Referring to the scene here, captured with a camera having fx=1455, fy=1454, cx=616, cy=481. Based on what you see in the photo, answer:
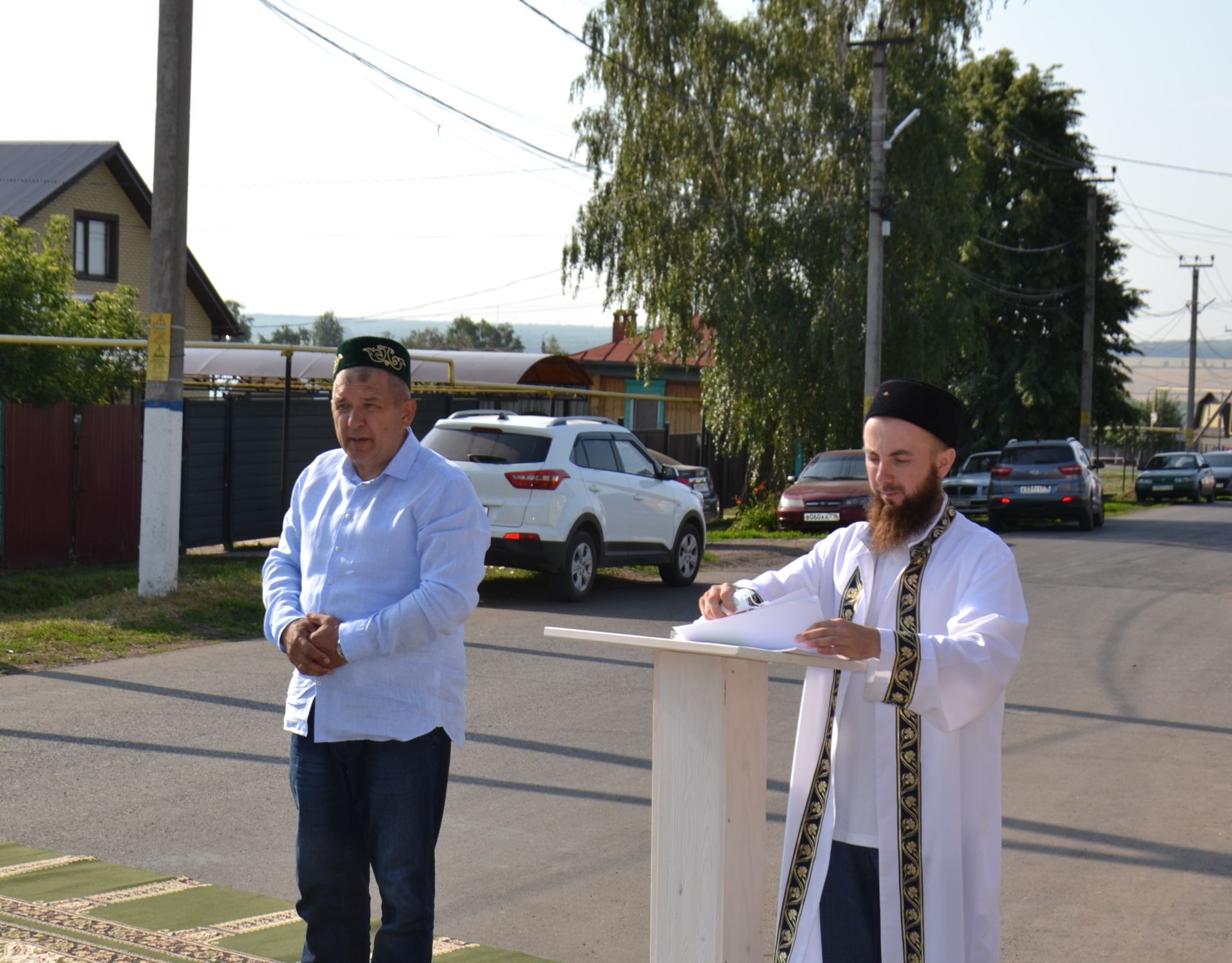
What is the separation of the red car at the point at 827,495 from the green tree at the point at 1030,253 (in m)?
21.9

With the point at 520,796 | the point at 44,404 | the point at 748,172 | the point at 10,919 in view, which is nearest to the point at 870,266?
the point at 748,172

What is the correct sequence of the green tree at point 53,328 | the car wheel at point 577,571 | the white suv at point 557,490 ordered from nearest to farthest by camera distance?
the white suv at point 557,490 → the car wheel at point 577,571 → the green tree at point 53,328

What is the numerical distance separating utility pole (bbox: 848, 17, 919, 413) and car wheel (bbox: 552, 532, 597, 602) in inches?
462

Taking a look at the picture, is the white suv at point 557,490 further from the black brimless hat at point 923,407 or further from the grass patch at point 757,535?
the black brimless hat at point 923,407

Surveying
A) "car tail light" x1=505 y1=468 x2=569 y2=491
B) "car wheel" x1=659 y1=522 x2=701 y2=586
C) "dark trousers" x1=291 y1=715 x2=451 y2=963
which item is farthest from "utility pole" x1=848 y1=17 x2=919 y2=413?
"dark trousers" x1=291 y1=715 x2=451 y2=963

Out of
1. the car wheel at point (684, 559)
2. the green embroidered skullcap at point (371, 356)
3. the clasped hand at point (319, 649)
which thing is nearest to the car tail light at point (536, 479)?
the car wheel at point (684, 559)

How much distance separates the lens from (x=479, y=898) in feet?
18.1

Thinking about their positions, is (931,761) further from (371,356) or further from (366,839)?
(371,356)

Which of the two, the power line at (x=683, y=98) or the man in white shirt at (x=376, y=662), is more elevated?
the power line at (x=683, y=98)

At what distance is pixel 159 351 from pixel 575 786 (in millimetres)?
7232

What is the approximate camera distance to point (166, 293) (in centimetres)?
1270

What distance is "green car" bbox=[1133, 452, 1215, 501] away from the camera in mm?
45875

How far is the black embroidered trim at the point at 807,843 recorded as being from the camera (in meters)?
3.28

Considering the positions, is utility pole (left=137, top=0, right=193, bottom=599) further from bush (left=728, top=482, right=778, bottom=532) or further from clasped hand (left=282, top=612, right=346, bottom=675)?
bush (left=728, top=482, right=778, bottom=532)
